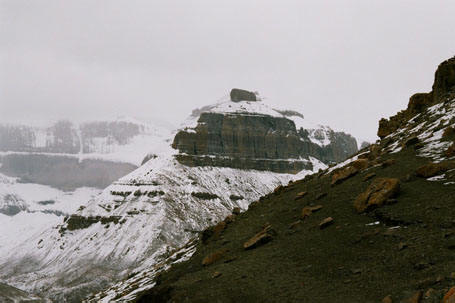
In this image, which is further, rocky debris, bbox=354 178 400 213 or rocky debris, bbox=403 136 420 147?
rocky debris, bbox=403 136 420 147

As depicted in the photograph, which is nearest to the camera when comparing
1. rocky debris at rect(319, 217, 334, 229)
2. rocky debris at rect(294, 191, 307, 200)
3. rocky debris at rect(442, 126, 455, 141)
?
rocky debris at rect(319, 217, 334, 229)

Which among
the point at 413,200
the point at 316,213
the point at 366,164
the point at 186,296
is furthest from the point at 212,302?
the point at 366,164

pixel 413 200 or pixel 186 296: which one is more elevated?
pixel 413 200

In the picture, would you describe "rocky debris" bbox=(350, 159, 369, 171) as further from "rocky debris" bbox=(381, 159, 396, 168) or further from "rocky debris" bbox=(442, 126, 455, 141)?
"rocky debris" bbox=(442, 126, 455, 141)

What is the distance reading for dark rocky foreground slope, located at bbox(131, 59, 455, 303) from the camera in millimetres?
16906

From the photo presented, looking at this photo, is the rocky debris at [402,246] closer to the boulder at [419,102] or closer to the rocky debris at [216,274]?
the rocky debris at [216,274]

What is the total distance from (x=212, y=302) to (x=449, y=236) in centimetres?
1236

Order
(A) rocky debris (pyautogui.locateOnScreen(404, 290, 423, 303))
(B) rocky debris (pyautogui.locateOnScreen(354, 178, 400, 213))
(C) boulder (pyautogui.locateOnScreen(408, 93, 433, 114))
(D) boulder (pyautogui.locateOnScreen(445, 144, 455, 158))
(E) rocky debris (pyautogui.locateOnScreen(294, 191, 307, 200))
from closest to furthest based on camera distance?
1. (A) rocky debris (pyautogui.locateOnScreen(404, 290, 423, 303))
2. (B) rocky debris (pyautogui.locateOnScreen(354, 178, 400, 213))
3. (D) boulder (pyautogui.locateOnScreen(445, 144, 455, 158))
4. (E) rocky debris (pyautogui.locateOnScreen(294, 191, 307, 200))
5. (C) boulder (pyautogui.locateOnScreen(408, 93, 433, 114))

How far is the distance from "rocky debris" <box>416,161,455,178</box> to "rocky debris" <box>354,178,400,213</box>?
227cm

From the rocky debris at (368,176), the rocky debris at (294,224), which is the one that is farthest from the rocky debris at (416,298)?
the rocky debris at (368,176)

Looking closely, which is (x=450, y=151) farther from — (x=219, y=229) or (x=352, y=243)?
(x=219, y=229)

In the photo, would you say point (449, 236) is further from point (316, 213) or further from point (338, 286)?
point (316, 213)

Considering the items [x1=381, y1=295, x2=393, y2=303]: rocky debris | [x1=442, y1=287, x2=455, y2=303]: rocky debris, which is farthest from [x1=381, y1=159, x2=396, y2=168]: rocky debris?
[x1=442, y1=287, x2=455, y2=303]: rocky debris

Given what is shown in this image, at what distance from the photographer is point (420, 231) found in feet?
64.2
